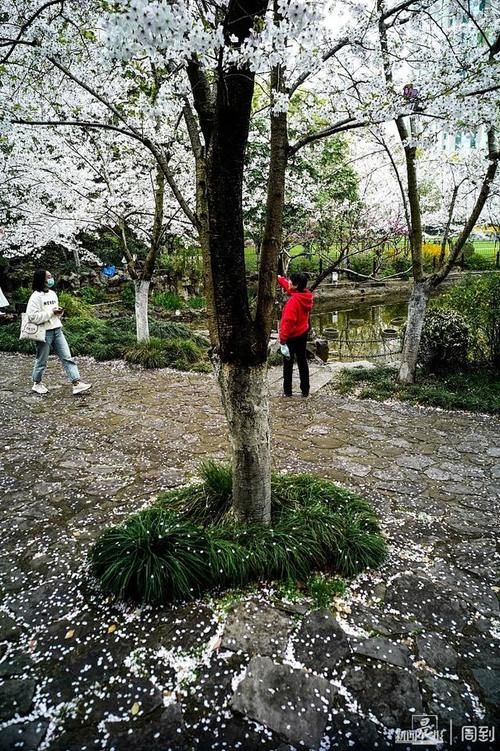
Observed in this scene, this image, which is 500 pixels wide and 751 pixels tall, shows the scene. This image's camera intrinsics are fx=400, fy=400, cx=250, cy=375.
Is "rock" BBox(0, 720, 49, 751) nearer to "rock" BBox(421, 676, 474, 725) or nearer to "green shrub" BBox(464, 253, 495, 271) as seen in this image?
"rock" BBox(421, 676, 474, 725)

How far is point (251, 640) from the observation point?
2.19m

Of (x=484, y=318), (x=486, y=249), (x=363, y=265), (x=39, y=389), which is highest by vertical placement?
(x=486, y=249)

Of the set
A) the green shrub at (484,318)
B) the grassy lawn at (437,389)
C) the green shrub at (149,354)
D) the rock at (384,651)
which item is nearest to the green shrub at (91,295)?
the green shrub at (149,354)

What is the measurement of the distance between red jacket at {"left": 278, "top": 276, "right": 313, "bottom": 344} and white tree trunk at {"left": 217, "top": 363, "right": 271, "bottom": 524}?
3.27m

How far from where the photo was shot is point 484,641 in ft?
7.32

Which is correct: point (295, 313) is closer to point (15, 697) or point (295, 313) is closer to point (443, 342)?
point (443, 342)

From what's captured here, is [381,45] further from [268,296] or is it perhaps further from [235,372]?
[235,372]

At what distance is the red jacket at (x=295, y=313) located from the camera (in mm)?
5824

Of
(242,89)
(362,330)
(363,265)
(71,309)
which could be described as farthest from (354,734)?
(363,265)

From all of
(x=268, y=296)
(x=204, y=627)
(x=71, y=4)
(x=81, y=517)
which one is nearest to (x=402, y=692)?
(x=204, y=627)

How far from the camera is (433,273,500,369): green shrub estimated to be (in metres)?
6.55

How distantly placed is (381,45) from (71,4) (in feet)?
11.9

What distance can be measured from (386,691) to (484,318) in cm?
624

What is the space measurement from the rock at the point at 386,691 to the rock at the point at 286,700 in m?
0.14
